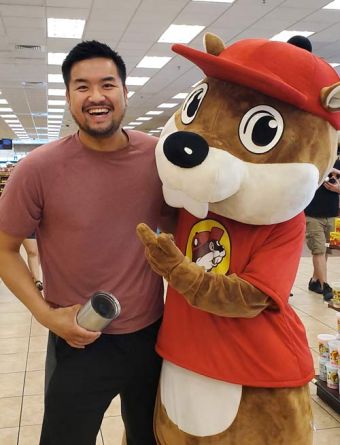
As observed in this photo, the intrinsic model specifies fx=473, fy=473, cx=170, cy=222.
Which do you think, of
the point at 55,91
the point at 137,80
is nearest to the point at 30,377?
the point at 137,80

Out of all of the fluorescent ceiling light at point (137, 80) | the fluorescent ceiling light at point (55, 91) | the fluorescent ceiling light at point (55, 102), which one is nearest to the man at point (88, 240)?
the fluorescent ceiling light at point (137, 80)

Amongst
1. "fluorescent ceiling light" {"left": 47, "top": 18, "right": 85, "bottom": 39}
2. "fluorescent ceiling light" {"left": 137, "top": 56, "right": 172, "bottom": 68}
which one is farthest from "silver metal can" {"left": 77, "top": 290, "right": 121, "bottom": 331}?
"fluorescent ceiling light" {"left": 137, "top": 56, "right": 172, "bottom": 68}

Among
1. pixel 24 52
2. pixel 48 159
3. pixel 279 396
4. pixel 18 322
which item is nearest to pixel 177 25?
pixel 24 52

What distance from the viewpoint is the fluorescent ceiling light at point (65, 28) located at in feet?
22.0

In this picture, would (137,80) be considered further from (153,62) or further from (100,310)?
(100,310)

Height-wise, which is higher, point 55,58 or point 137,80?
point 55,58

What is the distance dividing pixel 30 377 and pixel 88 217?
2.19 metres

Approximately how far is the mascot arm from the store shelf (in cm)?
188

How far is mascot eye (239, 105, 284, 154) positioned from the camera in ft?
4.18

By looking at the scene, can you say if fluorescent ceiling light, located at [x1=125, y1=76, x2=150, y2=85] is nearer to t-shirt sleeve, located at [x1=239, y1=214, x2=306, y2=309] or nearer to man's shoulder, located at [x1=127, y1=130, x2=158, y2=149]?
man's shoulder, located at [x1=127, y1=130, x2=158, y2=149]

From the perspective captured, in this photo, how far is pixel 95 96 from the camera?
161cm

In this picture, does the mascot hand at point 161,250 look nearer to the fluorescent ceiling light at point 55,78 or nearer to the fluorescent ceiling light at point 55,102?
the fluorescent ceiling light at point 55,78

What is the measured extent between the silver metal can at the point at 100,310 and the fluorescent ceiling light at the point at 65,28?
6.19 metres

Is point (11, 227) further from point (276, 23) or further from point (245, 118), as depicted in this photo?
point (276, 23)
